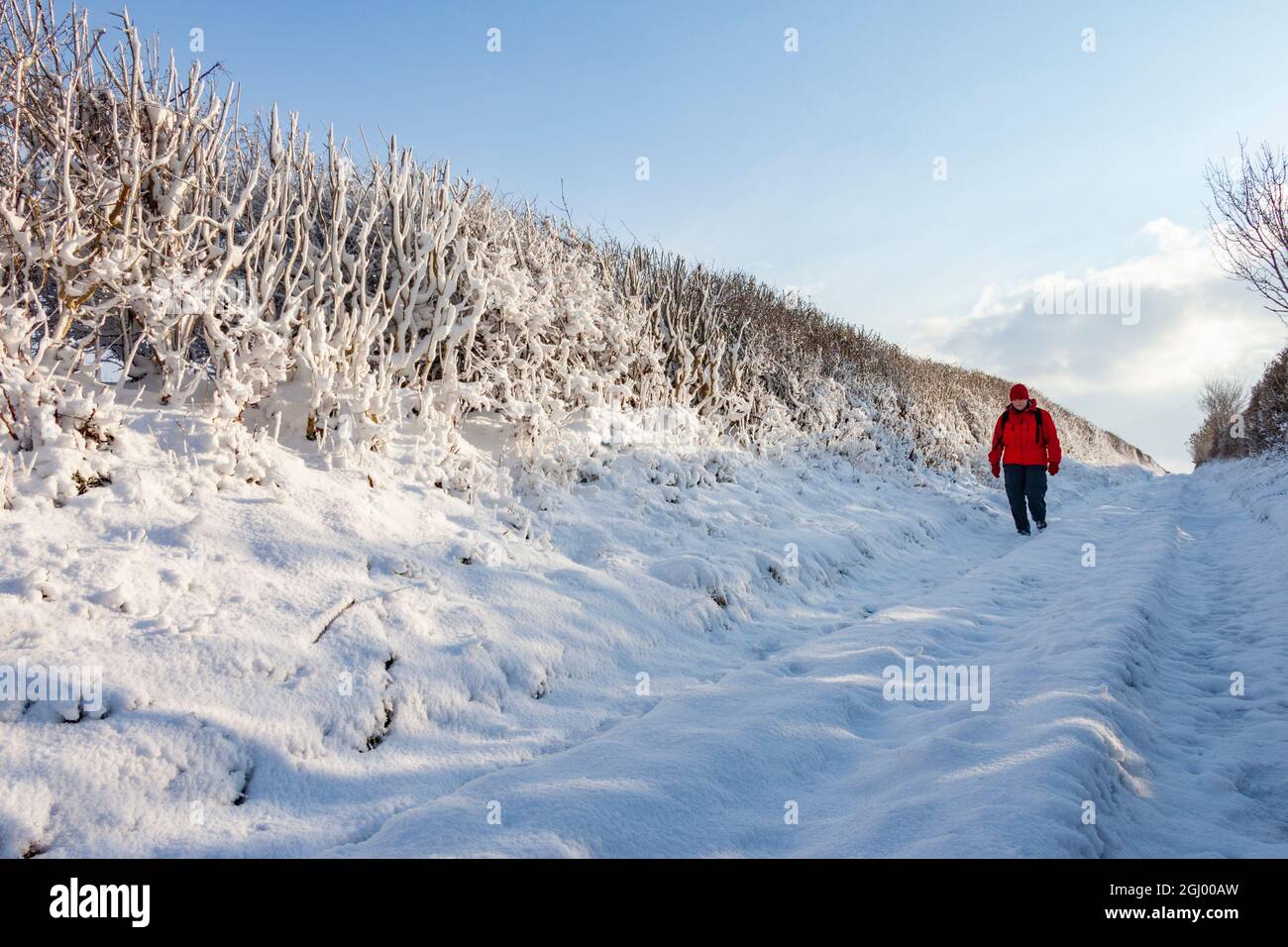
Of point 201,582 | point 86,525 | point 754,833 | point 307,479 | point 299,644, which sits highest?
point 307,479

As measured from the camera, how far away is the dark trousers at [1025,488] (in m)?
9.58

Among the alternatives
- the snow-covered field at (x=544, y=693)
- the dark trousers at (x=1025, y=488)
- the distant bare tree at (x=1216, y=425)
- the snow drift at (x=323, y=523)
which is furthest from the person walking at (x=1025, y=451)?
the distant bare tree at (x=1216, y=425)

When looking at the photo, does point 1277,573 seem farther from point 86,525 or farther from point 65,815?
point 86,525

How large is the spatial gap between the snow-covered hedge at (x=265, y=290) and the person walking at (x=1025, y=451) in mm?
3993

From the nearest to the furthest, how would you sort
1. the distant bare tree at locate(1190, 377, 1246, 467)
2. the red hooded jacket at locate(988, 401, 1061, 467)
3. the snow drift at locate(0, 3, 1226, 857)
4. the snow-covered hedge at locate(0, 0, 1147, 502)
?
the snow drift at locate(0, 3, 1226, 857)
the snow-covered hedge at locate(0, 0, 1147, 502)
the red hooded jacket at locate(988, 401, 1061, 467)
the distant bare tree at locate(1190, 377, 1246, 467)

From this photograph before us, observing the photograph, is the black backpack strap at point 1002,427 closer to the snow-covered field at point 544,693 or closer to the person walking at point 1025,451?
the person walking at point 1025,451

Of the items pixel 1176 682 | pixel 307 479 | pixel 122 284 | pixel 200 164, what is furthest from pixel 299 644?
pixel 1176 682

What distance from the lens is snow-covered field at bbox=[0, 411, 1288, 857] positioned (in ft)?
7.50

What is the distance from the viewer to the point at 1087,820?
6.98 ft

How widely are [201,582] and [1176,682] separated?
201 inches

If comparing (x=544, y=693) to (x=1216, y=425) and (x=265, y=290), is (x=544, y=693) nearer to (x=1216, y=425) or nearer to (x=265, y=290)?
(x=265, y=290)

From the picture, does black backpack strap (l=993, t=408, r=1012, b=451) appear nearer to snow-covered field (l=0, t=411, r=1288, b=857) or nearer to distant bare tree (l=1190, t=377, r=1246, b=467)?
snow-covered field (l=0, t=411, r=1288, b=857)

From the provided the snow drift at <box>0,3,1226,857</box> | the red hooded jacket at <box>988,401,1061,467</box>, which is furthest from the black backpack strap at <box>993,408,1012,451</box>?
the snow drift at <box>0,3,1226,857</box>

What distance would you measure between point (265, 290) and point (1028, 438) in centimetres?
935
